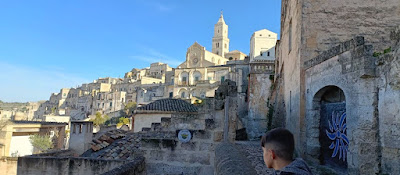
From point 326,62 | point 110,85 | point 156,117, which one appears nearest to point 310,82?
point 326,62

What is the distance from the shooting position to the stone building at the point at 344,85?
5.92 metres

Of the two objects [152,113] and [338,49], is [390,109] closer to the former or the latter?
[338,49]

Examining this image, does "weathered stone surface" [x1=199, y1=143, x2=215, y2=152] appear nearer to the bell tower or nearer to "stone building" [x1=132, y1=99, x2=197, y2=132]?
"stone building" [x1=132, y1=99, x2=197, y2=132]

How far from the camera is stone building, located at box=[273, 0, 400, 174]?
5918 millimetres

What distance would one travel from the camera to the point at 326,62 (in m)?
7.71

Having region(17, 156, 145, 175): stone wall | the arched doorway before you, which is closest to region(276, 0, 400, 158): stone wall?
the arched doorway

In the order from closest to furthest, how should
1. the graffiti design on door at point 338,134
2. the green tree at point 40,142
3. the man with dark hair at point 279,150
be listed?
the man with dark hair at point 279,150, the graffiti design on door at point 338,134, the green tree at point 40,142

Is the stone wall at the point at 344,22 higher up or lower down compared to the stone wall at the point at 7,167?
higher up

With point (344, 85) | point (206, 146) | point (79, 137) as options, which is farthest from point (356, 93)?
point (79, 137)

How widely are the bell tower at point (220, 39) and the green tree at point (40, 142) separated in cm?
7097

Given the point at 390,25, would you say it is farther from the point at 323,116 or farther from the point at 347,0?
the point at 323,116

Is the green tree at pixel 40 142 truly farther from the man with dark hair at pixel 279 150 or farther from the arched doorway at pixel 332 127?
the man with dark hair at pixel 279 150

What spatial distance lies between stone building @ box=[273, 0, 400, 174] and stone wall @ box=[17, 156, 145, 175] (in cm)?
564

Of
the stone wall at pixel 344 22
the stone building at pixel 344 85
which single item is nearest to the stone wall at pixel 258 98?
the stone building at pixel 344 85
